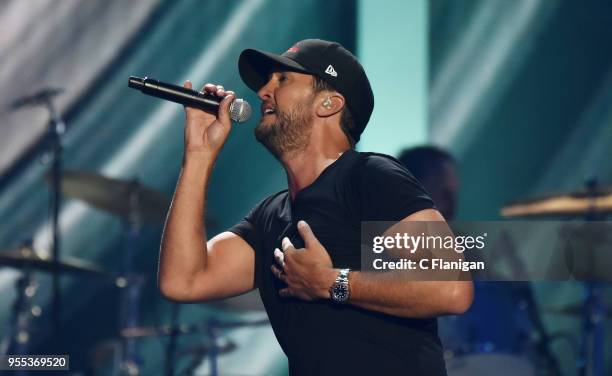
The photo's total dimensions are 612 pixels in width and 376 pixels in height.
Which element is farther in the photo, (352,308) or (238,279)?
(238,279)

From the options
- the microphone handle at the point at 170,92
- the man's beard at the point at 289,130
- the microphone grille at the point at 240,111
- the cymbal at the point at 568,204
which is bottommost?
the man's beard at the point at 289,130

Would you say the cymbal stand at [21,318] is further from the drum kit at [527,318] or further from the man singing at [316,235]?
the man singing at [316,235]

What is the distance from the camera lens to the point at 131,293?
475 centimetres

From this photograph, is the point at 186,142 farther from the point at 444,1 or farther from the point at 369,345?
the point at 444,1

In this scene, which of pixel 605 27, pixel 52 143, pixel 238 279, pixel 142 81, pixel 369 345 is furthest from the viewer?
pixel 605 27

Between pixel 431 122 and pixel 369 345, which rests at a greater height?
pixel 431 122

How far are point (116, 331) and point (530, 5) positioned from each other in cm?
323

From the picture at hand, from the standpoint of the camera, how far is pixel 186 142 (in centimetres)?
255

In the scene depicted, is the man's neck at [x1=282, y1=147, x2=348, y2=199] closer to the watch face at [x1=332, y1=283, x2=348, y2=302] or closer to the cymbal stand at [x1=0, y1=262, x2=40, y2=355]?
the watch face at [x1=332, y1=283, x2=348, y2=302]

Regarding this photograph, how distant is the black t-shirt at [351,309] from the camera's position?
216 cm

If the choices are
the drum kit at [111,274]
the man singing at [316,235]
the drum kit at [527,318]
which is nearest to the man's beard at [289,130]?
the man singing at [316,235]

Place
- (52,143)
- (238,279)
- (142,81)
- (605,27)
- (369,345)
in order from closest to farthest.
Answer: (369,345), (142,81), (238,279), (52,143), (605,27)

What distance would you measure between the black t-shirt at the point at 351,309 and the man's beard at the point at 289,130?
13 cm

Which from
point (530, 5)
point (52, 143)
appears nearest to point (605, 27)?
point (530, 5)
